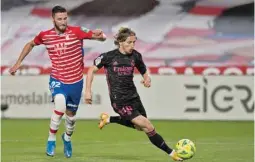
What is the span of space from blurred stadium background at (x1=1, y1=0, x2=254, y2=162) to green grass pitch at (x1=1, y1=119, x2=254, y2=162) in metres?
0.02

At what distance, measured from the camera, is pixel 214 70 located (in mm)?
24188

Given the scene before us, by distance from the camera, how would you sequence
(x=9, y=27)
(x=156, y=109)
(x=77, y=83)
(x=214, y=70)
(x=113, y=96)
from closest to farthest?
(x=113, y=96), (x=77, y=83), (x=156, y=109), (x=214, y=70), (x=9, y=27)

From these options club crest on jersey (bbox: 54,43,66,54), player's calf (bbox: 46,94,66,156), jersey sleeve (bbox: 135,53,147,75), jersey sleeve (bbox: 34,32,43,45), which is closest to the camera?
jersey sleeve (bbox: 135,53,147,75)

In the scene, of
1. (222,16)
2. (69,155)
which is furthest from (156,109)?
(69,155)

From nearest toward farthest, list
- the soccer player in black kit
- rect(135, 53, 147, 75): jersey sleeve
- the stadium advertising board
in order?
the soccer player in black kit → rect(135, 53, 147, 75): jersey sleeve → the stadium advertising board

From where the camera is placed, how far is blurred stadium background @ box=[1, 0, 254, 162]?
1410 cm

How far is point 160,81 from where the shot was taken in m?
21.3

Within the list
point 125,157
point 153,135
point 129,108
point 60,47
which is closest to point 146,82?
point 129,108

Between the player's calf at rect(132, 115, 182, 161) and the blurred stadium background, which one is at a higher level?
the player's calf at rect(132, 115, 182, 161)

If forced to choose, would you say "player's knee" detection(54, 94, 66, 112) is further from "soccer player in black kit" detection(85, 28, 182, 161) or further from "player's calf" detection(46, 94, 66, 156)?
"soccer player in black kit" detection(85, 28, 182, 161)

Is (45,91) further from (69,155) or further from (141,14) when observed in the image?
(69,155)

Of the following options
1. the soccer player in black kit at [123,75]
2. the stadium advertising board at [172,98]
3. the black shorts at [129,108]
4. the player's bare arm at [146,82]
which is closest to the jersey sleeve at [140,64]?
the soccer player in black kit at [123,75]

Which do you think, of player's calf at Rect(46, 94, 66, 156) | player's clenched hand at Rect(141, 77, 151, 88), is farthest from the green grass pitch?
player's clenched hand at Rect(141, 77, 151, 88)

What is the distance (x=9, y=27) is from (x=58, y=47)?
51.2 feet
